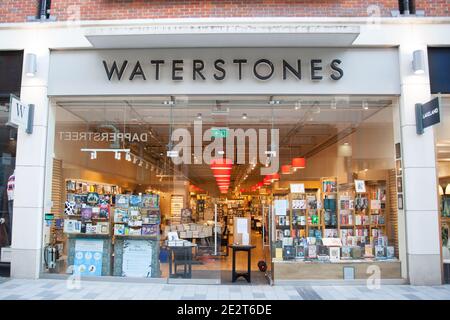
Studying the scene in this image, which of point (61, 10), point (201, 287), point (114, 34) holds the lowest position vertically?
point (201, 287)

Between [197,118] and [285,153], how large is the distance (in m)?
3.77

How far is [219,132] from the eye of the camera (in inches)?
352

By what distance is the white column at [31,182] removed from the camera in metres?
7.51

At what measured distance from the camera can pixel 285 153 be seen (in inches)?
445

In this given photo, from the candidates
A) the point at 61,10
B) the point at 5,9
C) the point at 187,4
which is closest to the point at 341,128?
the point at 187,4

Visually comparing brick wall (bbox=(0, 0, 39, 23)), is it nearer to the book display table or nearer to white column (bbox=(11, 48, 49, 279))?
white column (bbox=(11, 48, 49, 279))

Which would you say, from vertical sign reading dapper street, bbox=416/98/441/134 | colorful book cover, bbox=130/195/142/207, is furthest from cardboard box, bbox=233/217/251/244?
vertical sign reading dapper street, bbox=416/98/441/134

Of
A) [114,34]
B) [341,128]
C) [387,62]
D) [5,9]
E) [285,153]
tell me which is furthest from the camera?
[285,153]

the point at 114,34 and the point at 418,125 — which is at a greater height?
the point at 114,34

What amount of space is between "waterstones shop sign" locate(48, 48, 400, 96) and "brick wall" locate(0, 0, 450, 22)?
2.53 feet

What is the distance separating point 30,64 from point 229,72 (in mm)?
3868

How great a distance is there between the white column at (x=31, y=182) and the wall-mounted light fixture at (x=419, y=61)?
709 centimetres

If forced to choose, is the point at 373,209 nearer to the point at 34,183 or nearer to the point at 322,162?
the point at 322,162

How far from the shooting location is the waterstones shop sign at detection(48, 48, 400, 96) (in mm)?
7590
